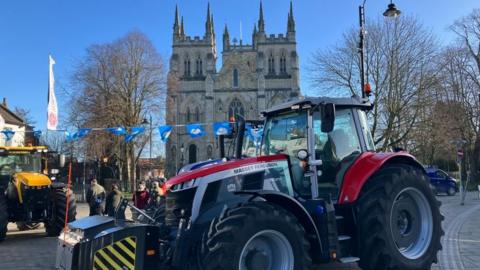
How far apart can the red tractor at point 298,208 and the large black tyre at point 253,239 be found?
1 cm

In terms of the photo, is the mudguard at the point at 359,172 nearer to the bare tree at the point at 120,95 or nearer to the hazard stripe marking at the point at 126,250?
the hazard stripe marking at the point at 126,250

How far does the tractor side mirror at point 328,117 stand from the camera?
5.67 metres

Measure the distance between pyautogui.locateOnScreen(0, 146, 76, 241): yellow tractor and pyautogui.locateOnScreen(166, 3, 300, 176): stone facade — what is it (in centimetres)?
6287

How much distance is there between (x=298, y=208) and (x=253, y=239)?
707 millimetres

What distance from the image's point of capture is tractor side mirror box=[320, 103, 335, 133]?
567 cm

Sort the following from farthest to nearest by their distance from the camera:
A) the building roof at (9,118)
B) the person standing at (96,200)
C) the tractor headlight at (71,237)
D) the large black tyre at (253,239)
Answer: the building roof at (9,118)
the person standing at (96,200)
the tractor headlight at (71,237)
the large black tyre at (253,239)

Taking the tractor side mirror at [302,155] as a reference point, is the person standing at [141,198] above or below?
below

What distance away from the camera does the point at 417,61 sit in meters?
29.5

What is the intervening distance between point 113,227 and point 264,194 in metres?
1.85

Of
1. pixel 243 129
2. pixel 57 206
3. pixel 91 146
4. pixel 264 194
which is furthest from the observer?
pixel 91 146

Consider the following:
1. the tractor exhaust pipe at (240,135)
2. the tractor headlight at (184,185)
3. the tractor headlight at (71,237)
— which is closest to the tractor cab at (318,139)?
the tractor exhaust pipe at (240,135)

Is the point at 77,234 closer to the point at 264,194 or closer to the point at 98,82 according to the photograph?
the point at 264,194

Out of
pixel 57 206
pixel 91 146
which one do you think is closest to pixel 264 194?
pixel 57 206

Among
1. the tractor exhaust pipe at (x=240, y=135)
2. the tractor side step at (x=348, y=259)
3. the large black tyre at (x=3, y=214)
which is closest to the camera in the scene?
the tractor side step at (x=348, y=259)
